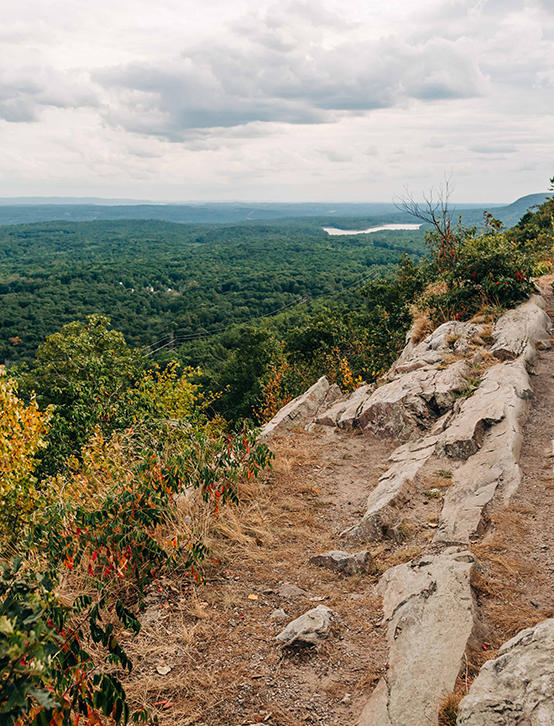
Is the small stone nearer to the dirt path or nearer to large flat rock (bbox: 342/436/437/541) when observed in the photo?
the dirt path

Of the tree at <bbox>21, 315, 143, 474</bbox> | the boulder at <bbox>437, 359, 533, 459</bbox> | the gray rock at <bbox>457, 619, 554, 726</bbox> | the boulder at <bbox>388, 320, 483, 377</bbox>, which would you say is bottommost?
the tree at <bbox>21, 315, 143, 474</bbox>

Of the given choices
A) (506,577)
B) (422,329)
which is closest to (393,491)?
(506,577)

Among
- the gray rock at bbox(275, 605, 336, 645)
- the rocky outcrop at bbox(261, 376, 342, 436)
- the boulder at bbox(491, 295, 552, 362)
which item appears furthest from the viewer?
the rocky outcrop at bbox(261, 376, 342, 436)

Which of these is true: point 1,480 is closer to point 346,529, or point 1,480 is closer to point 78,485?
point 78,485

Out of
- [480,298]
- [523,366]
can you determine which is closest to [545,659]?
[523,366]

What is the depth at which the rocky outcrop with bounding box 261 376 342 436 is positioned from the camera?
9741 mm

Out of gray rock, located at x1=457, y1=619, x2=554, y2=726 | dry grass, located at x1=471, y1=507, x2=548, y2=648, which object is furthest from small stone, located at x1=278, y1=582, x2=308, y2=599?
gray rock, located at x1=457, y1=619, x2=554, y2=726

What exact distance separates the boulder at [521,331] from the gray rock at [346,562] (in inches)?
215

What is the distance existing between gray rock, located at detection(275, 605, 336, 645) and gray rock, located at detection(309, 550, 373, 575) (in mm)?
762

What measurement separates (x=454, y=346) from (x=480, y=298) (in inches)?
91.7

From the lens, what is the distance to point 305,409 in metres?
10.4

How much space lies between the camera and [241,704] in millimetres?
3377

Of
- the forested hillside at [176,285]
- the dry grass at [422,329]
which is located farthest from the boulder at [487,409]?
the forested hillside at [176,285]

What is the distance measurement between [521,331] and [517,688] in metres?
7.82
